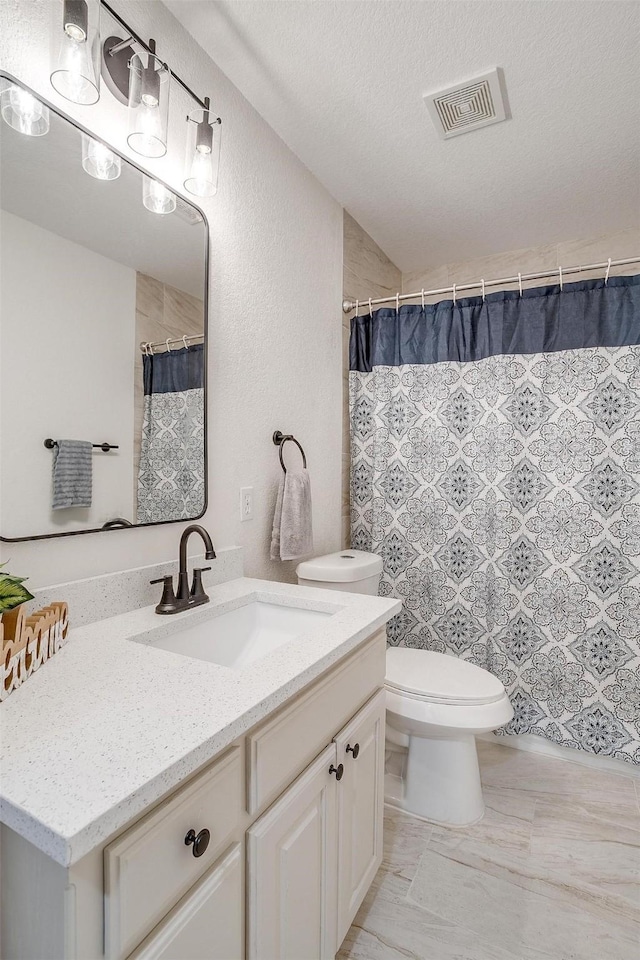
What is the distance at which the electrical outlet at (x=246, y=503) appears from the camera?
1.64m

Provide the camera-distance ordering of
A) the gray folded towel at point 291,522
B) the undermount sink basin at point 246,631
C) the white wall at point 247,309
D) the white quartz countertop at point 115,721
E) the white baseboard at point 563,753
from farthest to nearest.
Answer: the white baseboard at point 563,753 < the gray folded towel at point 291,522 < the undermount sink basin at point 246,631 < the white wall at point 247,309 < the white quartz countertop at point 115,721

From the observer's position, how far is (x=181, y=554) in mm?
1235

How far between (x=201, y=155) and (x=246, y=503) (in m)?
1.01

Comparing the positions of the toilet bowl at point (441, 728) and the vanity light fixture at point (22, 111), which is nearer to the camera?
the vanity light fixture at point (22, 111)

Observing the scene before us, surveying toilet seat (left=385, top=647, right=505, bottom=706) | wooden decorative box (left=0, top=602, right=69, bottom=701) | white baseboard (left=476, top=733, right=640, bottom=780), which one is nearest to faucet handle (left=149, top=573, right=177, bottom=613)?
wooden decorative box (left=0, top=602, right=69, bottom=701)

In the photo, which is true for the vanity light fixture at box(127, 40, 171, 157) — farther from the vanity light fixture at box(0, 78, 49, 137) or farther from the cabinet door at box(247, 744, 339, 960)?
the cabinet door at box(247, 744, 339, 960)

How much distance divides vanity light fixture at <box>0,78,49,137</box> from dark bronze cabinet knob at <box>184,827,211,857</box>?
50.4 inches

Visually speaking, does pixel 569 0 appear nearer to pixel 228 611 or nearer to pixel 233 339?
pixel 233 339

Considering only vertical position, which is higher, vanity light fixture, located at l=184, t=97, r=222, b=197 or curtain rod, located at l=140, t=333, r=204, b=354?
vanity light fixture, located at l=184, t=97, r=222, b=197

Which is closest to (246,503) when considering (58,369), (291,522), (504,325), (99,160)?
(291,522)

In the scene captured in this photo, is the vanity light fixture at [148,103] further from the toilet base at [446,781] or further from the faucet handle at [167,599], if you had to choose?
the toilet base at [446,781]

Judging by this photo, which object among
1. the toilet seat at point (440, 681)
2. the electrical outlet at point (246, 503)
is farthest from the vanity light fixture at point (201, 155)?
the toilet seat at point (440, 681)

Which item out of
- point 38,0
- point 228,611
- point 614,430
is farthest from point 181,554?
point 614,430

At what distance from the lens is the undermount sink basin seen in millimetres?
1217
